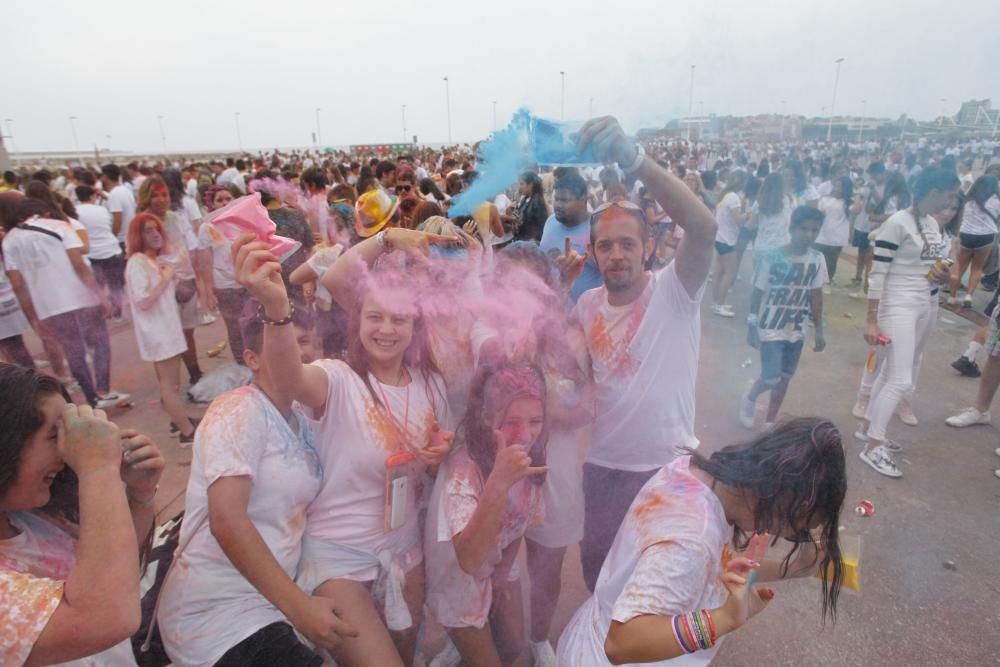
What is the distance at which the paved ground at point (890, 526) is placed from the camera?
2.51 meters

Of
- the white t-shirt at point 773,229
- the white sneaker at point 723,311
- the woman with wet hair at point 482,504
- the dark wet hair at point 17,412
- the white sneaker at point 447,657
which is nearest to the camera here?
the dark wet hair at point 17,412

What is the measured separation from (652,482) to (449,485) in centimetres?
65

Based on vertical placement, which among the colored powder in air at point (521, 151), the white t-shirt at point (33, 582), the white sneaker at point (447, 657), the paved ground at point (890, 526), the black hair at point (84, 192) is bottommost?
the paved ground at point (890, 526)

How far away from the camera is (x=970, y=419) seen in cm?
437

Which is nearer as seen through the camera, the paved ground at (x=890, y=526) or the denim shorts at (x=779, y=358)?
the paved ground at (x=890, y=526)

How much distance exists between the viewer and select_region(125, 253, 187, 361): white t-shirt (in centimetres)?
394

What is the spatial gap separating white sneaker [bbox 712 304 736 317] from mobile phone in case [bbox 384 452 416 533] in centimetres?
655

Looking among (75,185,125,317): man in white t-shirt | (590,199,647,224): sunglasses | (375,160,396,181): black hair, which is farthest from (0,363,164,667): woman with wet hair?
(375,160,396,181): black hair

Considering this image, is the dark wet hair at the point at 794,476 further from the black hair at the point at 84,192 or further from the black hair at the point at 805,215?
the black hair at the point at 84,192

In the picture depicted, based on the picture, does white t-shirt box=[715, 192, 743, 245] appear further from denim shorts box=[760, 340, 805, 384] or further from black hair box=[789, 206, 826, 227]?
denim shorts box=[760, 340, 805, 384]

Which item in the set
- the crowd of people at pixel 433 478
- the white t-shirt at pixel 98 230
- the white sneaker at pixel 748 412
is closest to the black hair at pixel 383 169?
the white t-shirt at pixel 98 230

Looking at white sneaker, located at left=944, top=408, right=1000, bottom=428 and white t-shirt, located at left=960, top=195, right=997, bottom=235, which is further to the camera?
white t-shirt, located at left=960, top=195, right=997, bottom=235

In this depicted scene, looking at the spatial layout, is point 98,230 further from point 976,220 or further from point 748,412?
point 976,220

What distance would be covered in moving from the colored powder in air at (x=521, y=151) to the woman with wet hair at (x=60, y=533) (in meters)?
1.42
